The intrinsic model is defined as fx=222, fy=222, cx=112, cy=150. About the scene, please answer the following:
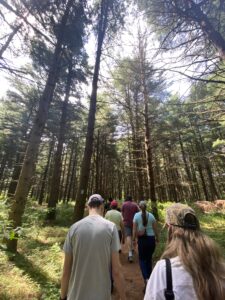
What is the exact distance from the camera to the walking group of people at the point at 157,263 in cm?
139

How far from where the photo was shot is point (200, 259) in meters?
1.50

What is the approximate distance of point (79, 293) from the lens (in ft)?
8.14

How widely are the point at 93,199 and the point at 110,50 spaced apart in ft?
38.1

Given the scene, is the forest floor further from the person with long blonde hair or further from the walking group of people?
the person with long blonde hair

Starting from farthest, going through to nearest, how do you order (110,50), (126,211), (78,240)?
(110,50), (126,211), (78,240)

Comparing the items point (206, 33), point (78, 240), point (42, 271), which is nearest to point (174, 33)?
point (206, 33)

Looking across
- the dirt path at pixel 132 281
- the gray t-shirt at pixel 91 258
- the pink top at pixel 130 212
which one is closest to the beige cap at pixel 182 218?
the gray t-shirt at pixel 91 258

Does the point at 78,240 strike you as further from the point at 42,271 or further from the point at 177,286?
the point at 42,271

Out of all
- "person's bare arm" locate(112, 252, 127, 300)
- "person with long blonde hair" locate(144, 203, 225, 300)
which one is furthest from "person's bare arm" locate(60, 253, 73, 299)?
"person with long blonde hair" locate(144, 203, 225, 300)

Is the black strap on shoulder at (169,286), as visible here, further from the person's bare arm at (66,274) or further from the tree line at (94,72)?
the tree line at (94,72)

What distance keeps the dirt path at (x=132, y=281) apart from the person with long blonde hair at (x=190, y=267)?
4.48 m

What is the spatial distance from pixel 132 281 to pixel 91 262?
432 centimetres

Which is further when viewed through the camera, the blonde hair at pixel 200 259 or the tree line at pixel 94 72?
the tree line at pixel 94 72

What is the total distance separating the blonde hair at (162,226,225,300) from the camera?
1.37m
